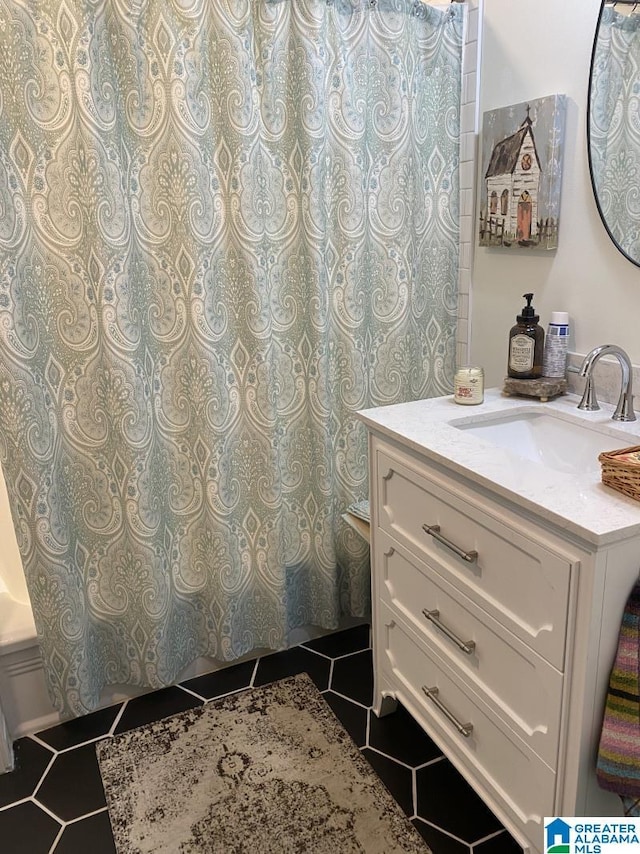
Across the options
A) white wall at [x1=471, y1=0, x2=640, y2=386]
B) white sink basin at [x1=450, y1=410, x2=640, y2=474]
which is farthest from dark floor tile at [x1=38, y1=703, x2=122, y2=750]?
white wall at [x1=471, y1=0, x2=640, y2=386]

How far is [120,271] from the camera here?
1.57 meters

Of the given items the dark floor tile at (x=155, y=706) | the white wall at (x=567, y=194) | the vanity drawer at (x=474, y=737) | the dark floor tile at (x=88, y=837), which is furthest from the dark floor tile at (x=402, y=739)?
the white wall at (x=567, y=194)

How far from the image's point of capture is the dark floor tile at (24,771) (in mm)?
1590

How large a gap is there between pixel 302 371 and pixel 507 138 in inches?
31.8

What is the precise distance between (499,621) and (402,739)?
694 mm

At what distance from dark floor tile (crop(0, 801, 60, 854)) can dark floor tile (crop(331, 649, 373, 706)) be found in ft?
2.58

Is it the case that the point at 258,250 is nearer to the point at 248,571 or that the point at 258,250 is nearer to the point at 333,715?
the point at 248,571

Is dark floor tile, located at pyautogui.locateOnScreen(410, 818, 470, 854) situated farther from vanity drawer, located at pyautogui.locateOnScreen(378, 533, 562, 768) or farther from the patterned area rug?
vanity drawer, located at pyautogui.locateOnScreen(378, 533, 562, 768)

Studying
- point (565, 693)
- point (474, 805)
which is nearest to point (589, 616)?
point (565, 693)

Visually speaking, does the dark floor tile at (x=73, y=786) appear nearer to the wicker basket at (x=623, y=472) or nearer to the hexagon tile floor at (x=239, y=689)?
the hexagon tile floor at (x=239, y=689)

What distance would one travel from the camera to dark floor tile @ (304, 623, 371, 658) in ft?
6.76

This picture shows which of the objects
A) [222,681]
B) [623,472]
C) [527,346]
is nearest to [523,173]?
[527,346]
